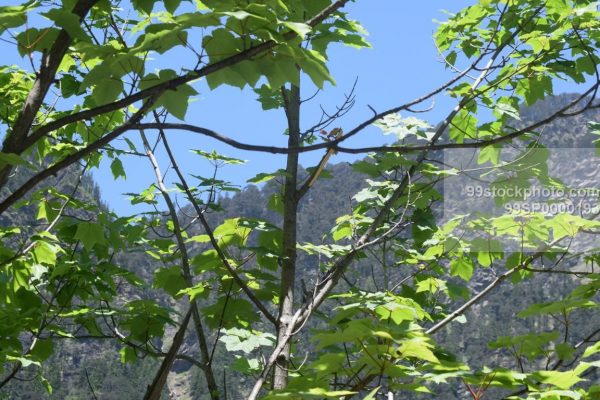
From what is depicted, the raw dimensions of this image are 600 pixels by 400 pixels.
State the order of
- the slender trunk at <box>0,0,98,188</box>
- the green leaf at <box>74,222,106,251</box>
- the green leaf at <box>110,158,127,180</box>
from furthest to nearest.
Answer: the green leaf at <box>110,158,127,180</box> → the green leaf at <box>74,222,106,251</box> → the slender trunk at <box>0,0,98,188</box>

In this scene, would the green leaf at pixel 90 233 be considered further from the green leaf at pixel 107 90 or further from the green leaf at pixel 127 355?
the green leaf at pixel 107 90

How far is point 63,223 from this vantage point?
4086 millimetres

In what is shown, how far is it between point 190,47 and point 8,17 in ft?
1.44

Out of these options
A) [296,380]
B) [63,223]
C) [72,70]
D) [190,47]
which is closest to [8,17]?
[190,47]

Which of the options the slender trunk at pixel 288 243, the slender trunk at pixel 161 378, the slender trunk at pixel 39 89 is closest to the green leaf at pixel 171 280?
the slender trunk at pixel 161 378

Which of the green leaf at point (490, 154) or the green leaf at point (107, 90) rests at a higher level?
the green leaf at point (490, 154)

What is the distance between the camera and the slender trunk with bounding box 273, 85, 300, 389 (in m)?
2.91

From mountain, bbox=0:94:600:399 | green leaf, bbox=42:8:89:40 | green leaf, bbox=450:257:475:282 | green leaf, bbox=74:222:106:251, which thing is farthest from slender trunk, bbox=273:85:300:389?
mountain, bbox=0:94:600:399

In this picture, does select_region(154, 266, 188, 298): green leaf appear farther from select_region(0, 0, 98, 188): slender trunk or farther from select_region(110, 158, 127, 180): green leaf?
select_region(0, 0, 98, 188): slender trunk

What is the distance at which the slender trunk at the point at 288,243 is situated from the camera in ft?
9.55

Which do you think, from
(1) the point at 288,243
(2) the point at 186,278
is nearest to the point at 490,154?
(1) the point at 288,243

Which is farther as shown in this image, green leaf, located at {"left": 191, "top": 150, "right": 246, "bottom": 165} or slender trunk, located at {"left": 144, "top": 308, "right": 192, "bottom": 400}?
green leaf, located at {"left": 191, "top": 150, "right": 246, "bottom": 165}

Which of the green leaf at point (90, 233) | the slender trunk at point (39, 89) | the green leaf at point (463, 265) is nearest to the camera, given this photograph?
the slender trunk at point (39, 89)

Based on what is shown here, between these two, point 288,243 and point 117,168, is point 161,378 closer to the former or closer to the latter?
point 288,243
